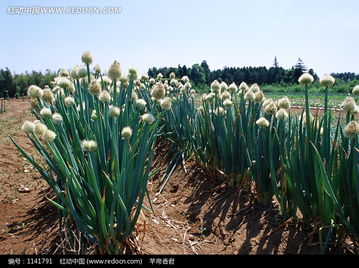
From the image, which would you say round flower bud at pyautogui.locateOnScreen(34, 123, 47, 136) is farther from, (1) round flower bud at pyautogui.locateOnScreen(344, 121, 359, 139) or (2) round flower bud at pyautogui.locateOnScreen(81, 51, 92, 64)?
(1) round flower bud at pyautogui.locateOnScreen(344, 121, 359, 139)

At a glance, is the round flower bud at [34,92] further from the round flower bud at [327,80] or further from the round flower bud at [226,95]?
the round flower bud at [327,80]

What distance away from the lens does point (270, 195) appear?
237 cm

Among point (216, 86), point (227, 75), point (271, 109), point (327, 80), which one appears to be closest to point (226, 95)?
point (216, 86)

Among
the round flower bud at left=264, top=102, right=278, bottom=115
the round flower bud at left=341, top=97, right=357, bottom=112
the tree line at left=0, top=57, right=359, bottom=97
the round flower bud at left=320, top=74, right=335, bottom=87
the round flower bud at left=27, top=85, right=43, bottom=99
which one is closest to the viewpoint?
the round flower bud at left=341, top=97, right=357, bottom=112

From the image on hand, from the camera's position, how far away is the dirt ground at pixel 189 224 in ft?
6.72

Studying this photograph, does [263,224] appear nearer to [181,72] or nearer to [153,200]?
[153,200]

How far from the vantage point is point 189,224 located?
8.21 feet

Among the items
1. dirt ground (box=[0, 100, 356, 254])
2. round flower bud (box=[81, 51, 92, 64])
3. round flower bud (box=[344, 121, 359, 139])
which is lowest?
dirt ground (box=[0, 100, 356, 254])

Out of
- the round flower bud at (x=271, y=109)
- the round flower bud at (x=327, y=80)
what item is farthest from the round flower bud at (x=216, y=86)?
the round flower bud at (x=327, y=80)

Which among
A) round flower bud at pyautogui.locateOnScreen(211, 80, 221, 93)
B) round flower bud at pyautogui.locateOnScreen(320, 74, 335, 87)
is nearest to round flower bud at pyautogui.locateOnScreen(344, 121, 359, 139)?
round flower bud at pyautogui.locateOnScreen(320, 74, 335, 87)

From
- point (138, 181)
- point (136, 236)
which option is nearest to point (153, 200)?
point (136, 236)

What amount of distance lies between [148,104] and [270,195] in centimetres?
227

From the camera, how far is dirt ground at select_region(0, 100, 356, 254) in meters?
2.05

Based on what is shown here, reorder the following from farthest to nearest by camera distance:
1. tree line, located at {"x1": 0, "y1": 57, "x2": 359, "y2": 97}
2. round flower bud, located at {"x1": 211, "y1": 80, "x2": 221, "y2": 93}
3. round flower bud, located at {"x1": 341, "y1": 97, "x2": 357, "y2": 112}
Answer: tree line, located at {"x1": 0, "y1": 57, "x2": 359, "y2": 97} → round flower bud, located at {"x1": 211, "y1": 80, "x2": 221, "y2": 93} → round flower bud, located at {"x1": 341, "y1": 97, "x2": 357, "y2": 112}
